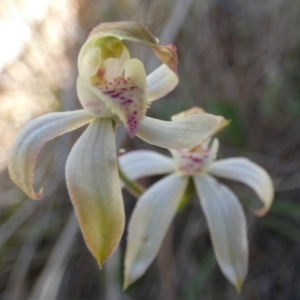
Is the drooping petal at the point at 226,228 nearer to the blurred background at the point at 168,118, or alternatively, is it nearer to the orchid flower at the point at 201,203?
the orchid flower at the point at 201,203

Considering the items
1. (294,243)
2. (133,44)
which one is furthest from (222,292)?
(133,44)

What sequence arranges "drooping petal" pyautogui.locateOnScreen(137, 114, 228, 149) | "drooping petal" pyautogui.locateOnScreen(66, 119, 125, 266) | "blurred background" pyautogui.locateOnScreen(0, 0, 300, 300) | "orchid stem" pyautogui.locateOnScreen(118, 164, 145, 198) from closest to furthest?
"drooping petal" pyautogui.locateOnScreen(66, 119, 125, 266), "drooping petal" pyautogui.locateOnScreen(137, 114, 228, 149), "orchid stem" pyautogui.locateOnScreen(118, 164, 145, 198), "blurred background" pyautogui.locateOnScreen(0, 0, 300, 300)

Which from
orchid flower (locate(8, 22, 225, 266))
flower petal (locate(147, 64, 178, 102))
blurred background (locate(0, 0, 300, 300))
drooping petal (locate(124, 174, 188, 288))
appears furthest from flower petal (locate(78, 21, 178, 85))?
blurred background (locate(0, 0, 300, 300))

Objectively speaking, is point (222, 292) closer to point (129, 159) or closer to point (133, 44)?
point (129, 159)

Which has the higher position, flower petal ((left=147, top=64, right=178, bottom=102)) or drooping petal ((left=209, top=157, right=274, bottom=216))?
flower petal ((left=147, top=64, right=178, bottom=102))

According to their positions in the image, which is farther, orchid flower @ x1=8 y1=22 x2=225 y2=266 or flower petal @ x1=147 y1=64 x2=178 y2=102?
flower petal @ x1=147 y1=64 x2=178 y2=102

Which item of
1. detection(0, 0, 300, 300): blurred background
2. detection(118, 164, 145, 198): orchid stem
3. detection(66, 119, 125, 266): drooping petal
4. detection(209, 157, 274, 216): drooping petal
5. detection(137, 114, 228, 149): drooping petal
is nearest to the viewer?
detection(66, 119, 125, 266): drooping petal

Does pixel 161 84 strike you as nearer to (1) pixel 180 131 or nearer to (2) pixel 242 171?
(1) pixel 180 131

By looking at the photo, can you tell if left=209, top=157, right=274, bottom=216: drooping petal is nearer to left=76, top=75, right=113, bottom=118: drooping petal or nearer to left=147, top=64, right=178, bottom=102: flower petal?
left=147, top=64, right=178, bottom=102: flower petal
